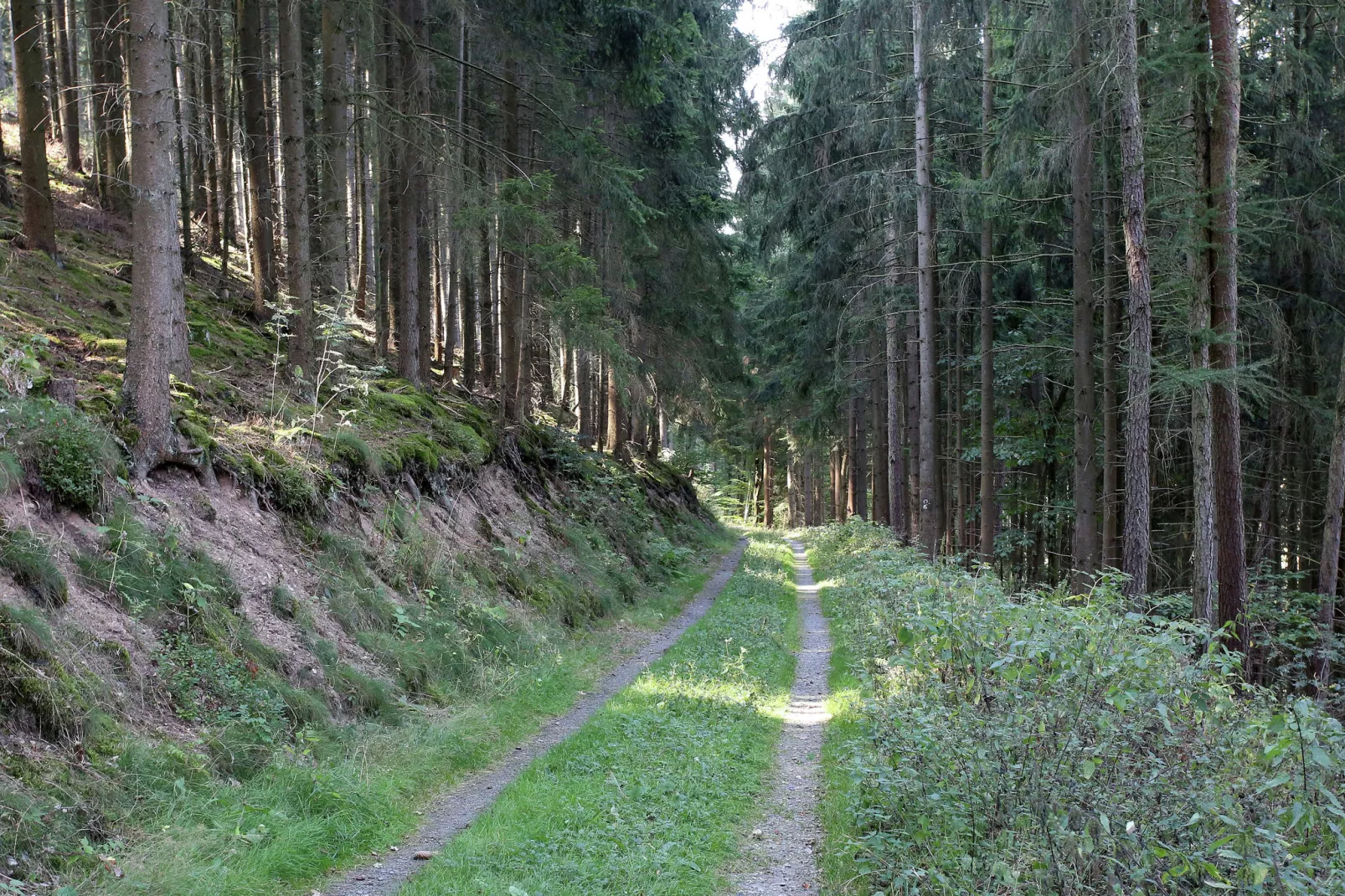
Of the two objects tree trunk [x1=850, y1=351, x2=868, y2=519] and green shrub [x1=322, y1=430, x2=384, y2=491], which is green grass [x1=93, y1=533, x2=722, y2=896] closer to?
green shrub [x1=322, y1=430, x2=384, y2=491]

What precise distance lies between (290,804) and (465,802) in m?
1.31

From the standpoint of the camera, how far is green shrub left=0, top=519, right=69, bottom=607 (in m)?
5.52

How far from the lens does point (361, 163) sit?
1959cm

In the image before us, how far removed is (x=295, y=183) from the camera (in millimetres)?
11219

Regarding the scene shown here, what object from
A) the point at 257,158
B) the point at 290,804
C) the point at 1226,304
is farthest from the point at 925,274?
the point at 290,804

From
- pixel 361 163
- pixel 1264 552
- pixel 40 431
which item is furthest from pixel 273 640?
pixel 1264 552

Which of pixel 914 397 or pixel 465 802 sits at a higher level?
pixel 914 397

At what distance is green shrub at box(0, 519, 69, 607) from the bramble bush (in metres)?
5.49

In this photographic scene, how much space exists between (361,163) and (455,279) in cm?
416

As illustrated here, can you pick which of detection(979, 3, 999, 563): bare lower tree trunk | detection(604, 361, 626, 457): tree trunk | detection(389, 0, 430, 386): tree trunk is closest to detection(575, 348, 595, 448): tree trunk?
detection(604, 361, 626, 457): tree trunk

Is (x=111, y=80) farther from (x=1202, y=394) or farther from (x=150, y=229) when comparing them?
(x=1202, y=394)

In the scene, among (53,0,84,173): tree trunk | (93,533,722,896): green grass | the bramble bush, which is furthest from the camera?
(53,0,84,173): tree trunk

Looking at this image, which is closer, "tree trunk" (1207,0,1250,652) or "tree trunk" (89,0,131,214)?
"tree trunk" (1207,0,1250,652)

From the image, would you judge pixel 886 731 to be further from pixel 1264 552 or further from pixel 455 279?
pixel 1264 552
